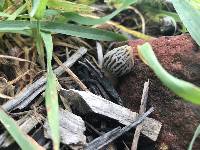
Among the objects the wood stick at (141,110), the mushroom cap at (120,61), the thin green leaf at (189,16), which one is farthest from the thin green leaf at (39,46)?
the thin green leaf at (189,16)

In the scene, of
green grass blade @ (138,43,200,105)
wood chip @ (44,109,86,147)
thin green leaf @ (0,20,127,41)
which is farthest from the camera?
thin green leaf @ (0,20,127,41)

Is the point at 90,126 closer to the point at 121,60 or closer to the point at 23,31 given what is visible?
the point at 121,60

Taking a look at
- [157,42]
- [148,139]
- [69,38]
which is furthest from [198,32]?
[69,38]

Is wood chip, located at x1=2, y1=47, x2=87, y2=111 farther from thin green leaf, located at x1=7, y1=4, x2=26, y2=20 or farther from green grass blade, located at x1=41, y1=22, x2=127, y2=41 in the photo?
thin green leaf, located at x1=7, y1=4, x2=26, y2=20

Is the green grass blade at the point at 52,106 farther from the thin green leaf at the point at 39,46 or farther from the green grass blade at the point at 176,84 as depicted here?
the green grass blade at the point at 176,84

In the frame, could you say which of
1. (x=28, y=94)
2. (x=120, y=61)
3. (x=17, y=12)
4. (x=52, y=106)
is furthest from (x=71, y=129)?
(x=17, y=12)

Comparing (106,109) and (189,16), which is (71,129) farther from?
(189,16)

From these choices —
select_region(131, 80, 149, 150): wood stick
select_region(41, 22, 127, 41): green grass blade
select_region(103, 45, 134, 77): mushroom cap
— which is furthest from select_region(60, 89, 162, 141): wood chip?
select_region(41, 22, 127, 41): green grass blade
